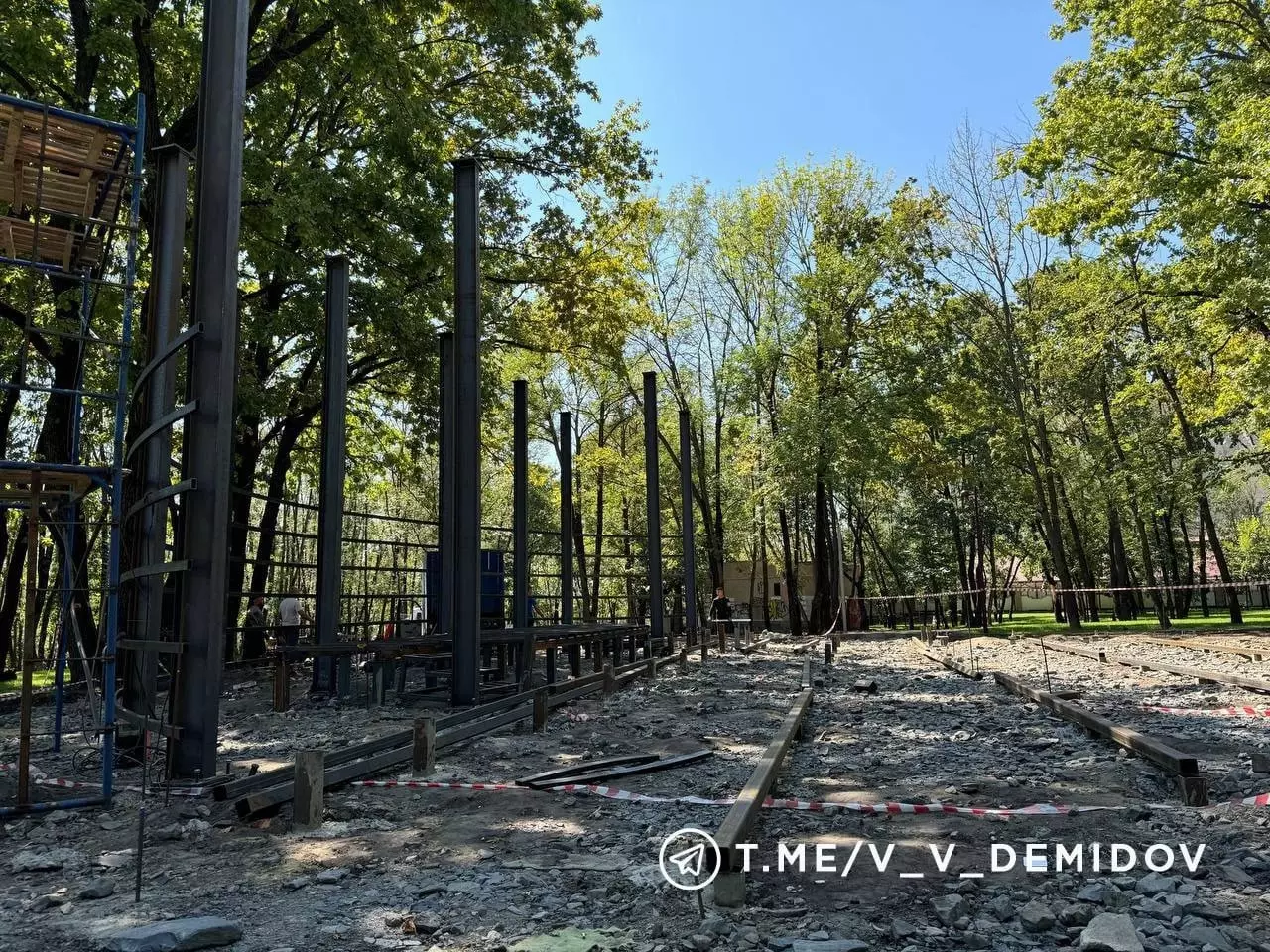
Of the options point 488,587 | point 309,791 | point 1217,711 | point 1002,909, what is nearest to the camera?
point 1002,909

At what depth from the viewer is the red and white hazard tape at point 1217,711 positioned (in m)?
8.44

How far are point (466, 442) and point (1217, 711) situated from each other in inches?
339

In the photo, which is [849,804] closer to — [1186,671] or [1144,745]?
[1144,745]

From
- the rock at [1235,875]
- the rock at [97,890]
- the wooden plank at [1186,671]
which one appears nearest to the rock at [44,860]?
the rock at [97,890]

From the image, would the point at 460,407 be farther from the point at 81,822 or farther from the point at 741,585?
the point at 741,585

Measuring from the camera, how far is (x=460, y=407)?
1053 centimetres

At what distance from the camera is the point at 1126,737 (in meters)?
6.89

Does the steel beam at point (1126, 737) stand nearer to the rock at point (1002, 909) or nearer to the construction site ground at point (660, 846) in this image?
the construction site ground at point (660, 846)

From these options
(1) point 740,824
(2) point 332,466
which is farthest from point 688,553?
(1) point 740,824

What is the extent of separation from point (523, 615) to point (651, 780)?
30.9 feet

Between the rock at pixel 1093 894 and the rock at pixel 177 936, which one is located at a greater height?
the rock at pixel 177 936

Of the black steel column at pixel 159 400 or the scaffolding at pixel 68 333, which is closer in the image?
the scaffolding at pixel 68 333

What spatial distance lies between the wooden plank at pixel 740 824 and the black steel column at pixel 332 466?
23.9 feet

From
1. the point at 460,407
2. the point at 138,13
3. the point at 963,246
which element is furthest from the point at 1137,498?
the point at 138,13
